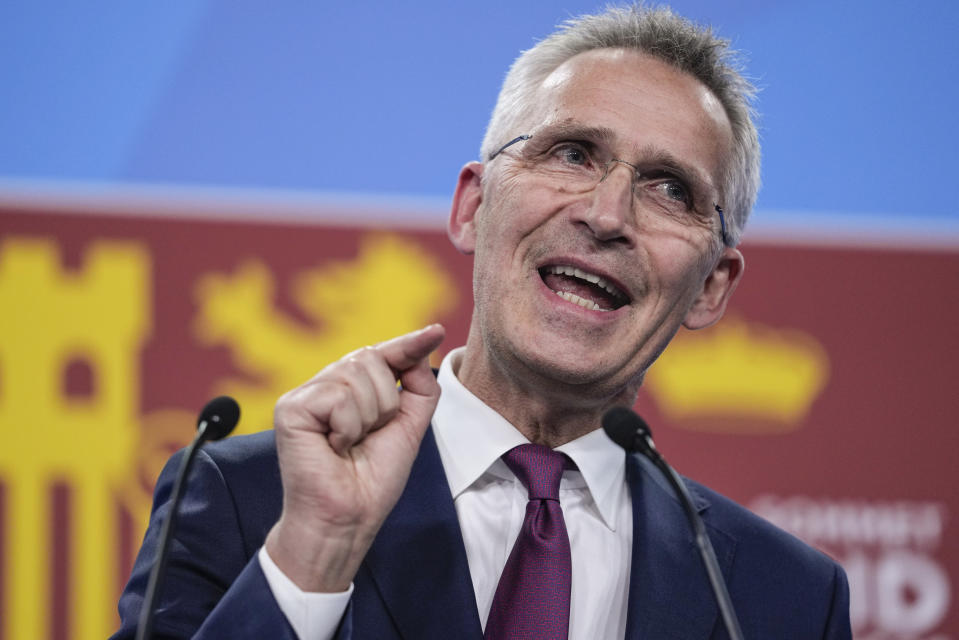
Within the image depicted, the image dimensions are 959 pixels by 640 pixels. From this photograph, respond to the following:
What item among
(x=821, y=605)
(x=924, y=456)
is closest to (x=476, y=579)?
(x=821, y=605)

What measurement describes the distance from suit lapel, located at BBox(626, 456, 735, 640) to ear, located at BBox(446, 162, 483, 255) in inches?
18.1

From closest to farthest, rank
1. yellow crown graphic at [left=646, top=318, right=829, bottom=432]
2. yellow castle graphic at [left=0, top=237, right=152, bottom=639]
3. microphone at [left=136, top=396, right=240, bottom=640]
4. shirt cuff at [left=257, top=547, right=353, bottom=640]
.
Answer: microphone at [left=136, top=396, right=240, bottom=640], shirt cuff at [left=257, top=547, right=353, bottom=640], yellow castle graphic at [left=0, top=237, right=152, bottom=639], yellow crown graphic at [left=646, top=318, right=829, bottom=432]

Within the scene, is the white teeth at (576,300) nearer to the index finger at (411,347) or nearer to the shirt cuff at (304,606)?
the index finger at (411,347)

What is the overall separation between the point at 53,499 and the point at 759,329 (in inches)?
67.1

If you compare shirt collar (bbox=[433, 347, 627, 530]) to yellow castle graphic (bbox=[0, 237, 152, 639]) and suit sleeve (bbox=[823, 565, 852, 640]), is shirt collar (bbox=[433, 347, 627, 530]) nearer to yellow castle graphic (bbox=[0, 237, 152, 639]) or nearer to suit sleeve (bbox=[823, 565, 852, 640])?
suit sleeve (bbox=[823, 565, 852, 640])

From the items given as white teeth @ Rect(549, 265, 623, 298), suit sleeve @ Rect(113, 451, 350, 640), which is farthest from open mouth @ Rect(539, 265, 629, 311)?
suit sleeve @ Rect(113, 451, 350, 640)

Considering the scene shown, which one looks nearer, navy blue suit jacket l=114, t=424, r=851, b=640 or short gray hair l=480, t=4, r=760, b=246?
navy blue suit jacket l=114, t=424, r=851, b=640

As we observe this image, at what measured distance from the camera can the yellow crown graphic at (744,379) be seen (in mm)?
2443

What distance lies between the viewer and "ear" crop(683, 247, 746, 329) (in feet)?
5.39

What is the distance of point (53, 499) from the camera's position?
2.17 metres

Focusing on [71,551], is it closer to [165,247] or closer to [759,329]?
[165,247]

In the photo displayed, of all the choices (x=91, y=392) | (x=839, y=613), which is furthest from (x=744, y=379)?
(x=91, y=392)

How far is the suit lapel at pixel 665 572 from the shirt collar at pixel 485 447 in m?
0.05

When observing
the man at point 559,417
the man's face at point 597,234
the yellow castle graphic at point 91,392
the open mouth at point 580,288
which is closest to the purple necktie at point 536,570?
the man at point 559,417
